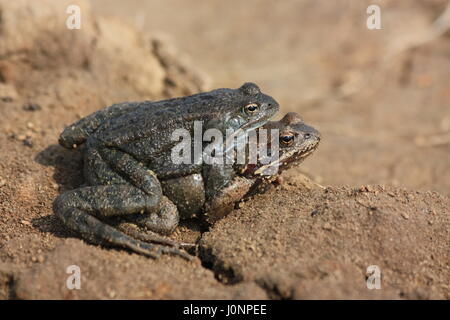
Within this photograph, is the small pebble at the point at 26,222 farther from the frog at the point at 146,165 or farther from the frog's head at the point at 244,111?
the frog's head at the point at 244,111

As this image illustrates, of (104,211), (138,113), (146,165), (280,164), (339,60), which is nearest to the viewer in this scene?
(104,211)

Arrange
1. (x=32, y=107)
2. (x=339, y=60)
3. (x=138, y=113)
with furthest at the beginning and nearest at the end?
(x=339, y=60), (x=32, y=107), (x=138, y=113)

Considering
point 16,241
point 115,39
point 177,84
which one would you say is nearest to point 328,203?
A: point 16,241

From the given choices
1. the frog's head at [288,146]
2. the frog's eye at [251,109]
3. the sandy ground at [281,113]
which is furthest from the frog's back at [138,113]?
the frog's head at [288,146]

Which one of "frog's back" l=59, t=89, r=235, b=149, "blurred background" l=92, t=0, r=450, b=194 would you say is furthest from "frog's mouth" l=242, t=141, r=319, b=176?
"blurred background" l=92, t=0, r=450, b=194

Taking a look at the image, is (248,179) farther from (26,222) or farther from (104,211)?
(26,222)

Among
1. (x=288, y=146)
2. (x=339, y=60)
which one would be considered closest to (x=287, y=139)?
(x=288, y=146)
